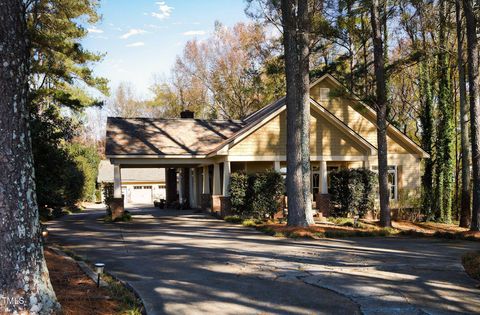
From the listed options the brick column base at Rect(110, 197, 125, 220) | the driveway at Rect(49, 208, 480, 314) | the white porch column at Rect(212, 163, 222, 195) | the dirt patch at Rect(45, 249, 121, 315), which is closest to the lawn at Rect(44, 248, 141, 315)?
the dirt patch at Rect(45, 249, 121, 315)

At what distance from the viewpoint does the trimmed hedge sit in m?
20.0

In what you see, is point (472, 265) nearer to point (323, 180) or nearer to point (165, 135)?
point (323, 180)

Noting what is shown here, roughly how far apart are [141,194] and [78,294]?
41.0 meters

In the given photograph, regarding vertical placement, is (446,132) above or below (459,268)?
above

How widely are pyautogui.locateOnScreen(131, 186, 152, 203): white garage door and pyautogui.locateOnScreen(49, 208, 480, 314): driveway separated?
31747 mm

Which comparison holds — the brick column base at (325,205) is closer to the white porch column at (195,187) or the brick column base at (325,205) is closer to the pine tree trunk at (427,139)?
the pine tree trunk at (427,139)

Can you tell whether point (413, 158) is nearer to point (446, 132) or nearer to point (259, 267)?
point (446, 132)

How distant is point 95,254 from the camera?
11266 mm

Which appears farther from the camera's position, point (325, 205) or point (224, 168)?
point (325, 205)

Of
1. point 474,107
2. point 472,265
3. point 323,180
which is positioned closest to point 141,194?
point 323,180

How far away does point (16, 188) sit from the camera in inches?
197

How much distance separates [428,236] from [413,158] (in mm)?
9264

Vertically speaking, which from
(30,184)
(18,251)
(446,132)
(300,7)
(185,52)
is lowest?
(18,251)

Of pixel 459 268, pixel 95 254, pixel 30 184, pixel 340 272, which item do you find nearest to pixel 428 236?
pixel 459 268
